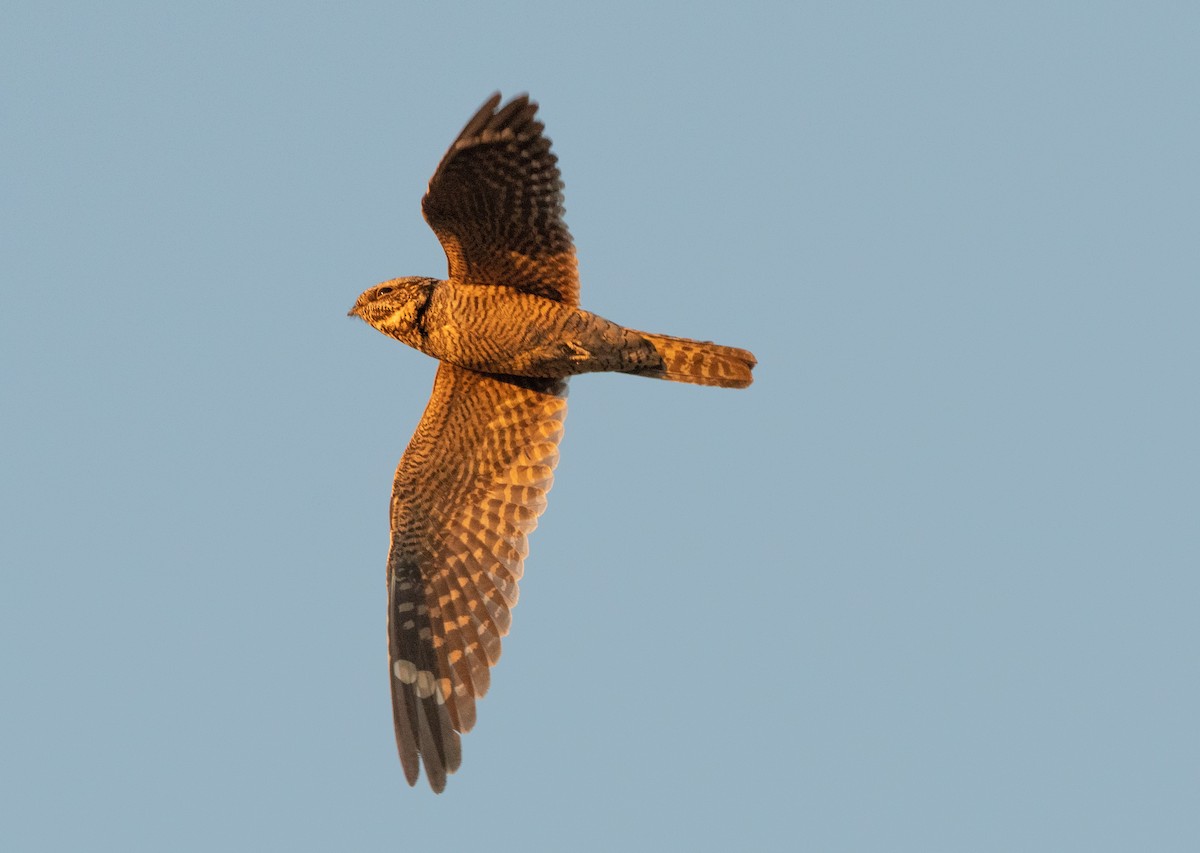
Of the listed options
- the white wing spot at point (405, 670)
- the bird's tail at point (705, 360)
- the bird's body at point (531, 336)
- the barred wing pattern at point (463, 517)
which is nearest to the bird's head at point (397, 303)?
the bird's body at point (531, 336)

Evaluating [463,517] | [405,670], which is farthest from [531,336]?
[405,670]

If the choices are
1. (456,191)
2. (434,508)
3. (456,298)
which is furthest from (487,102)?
(434,508)

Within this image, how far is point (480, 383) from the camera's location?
12.6m

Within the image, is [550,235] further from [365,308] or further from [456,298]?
[365,308]

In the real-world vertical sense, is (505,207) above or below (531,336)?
above

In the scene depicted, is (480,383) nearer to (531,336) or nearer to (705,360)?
(531,336)

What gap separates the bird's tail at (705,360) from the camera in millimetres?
11773

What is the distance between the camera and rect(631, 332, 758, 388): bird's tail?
1177 cm

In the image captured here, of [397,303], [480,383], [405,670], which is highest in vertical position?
[397,303]

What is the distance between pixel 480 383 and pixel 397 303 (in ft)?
3.53

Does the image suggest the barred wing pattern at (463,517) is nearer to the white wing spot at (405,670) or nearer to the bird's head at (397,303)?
the white wing spot at (405,670)

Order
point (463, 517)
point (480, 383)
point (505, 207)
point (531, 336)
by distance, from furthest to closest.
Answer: point (463, 517) < point (480, 383) < point (531, 336) < point (505, 207)

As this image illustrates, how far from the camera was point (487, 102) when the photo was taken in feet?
35.2

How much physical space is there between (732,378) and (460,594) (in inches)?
113
